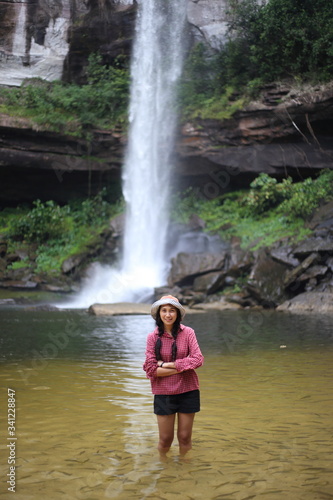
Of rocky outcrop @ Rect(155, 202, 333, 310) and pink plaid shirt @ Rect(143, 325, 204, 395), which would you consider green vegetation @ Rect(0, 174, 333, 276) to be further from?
pink plaid shirt @ Rect(143, 325, 204, 395)

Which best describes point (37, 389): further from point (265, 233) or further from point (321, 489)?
point (265, 233)

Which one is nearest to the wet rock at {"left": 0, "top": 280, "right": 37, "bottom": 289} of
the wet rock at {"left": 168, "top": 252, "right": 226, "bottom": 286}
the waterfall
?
the waterfall

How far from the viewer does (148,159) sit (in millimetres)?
26266

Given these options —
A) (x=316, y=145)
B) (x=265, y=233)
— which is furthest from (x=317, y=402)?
(x=316, y=145)

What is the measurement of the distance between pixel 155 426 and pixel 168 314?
123 centimetres

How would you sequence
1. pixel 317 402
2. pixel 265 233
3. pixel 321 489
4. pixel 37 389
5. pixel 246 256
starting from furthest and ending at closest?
pixel 265 233
pixel 246 256
pixel 37 389
pixel 317 402
pixel 321 489

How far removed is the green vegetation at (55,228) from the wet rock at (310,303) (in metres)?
11.4

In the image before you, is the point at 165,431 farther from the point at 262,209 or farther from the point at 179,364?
the point at 262,209

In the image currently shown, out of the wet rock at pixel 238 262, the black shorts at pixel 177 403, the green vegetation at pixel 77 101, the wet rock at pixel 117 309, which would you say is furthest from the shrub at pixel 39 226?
the black shorts at pixel 177 403

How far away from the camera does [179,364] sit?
357cm

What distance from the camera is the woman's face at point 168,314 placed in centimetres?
367

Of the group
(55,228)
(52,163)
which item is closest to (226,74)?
(52,163)

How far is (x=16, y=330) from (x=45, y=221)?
15.9m

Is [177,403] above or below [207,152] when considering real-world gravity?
below
